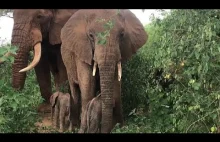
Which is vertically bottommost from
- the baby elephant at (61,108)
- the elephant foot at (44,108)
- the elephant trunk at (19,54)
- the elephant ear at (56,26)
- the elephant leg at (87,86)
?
the elephant foot at (44,108)

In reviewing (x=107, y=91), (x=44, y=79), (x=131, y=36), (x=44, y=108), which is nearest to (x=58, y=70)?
(x=44, y=79)

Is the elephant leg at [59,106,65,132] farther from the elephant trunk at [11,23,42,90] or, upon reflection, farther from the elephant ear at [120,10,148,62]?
the elephant ear at [120,10,148,62]

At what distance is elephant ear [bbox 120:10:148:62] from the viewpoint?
6.33 m

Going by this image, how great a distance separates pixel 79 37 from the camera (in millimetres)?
6250

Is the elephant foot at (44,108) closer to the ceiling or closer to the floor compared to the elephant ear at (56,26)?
closer to the floor

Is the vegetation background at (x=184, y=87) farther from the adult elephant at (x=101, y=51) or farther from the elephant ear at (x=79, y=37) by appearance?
the elephant ear at (x=79, y=37)

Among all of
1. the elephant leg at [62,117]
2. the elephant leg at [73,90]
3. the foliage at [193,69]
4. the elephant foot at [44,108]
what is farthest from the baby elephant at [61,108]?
the foliage at [193,69]

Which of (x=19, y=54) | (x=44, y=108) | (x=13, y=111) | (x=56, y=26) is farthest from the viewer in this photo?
(x=44, y=108)

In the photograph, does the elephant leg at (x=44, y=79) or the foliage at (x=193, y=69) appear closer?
the foliage at (x=193, y=69)

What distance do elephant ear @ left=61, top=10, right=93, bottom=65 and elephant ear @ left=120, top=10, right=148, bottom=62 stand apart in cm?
45

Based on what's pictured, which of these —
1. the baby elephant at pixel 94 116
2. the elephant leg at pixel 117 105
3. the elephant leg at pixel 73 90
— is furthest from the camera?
the elephant leg at pixel 73 90

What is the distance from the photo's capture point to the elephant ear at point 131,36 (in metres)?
6.33

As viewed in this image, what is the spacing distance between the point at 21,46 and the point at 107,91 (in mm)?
1510

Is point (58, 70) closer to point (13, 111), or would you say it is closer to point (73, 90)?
point (73, 90)
